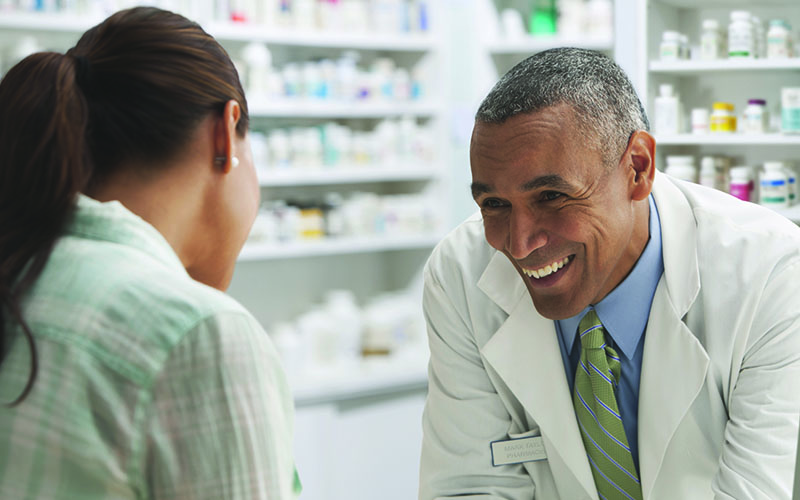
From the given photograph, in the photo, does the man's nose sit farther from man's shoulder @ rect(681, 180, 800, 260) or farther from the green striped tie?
man's shoulder @ rect(681, 180, 800, 260)

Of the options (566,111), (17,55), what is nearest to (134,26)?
(566,111)

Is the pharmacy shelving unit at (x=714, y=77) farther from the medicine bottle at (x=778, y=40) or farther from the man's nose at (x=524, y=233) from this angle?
the man's nose at (x=524, y=233)

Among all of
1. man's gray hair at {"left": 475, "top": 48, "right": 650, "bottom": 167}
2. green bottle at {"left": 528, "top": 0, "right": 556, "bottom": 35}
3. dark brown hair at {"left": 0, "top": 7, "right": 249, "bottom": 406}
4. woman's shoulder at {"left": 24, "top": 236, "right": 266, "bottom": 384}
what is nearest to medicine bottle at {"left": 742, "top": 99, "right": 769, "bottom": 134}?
green bottle at {"left": 528, "top": 0, "right": 556, "bottom": 35}

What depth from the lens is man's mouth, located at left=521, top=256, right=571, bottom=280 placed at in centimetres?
132

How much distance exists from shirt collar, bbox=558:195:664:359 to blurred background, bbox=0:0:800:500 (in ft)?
4.08

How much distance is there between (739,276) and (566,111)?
41 cm

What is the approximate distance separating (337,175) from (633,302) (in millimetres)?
2095

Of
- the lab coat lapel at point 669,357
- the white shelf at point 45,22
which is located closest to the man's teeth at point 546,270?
the lab coat lapel at point 669,357

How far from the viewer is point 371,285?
3902mm

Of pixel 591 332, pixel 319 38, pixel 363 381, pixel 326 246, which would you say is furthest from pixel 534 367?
pixel 319 38

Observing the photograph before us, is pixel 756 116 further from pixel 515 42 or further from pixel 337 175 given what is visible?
pixel 337 175

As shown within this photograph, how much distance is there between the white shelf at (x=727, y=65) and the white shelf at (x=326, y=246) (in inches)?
54.2

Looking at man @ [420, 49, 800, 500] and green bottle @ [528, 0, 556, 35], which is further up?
green bottle @ [528, 0, 556, 35]

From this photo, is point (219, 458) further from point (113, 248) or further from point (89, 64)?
point (89, 64)
